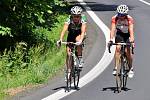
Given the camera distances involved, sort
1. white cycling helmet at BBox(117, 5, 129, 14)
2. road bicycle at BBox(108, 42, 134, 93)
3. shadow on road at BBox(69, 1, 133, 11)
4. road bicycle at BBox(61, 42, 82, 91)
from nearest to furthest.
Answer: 1. white cycling helmet at BBox(117, 5, 129, 14)
2. road bicycle at BBox(108, 42, 134, 93)
3. road bicycle at BBox(61, 42, 82, 91)
4. shadow on road at BBox(69, 1, 133, 11)

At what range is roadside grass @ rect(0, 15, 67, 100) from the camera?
14.2 m

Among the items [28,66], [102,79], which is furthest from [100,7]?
[102,79]

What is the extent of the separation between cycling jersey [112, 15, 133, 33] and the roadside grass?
2527 millimetres

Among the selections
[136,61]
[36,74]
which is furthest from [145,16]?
[36,74]

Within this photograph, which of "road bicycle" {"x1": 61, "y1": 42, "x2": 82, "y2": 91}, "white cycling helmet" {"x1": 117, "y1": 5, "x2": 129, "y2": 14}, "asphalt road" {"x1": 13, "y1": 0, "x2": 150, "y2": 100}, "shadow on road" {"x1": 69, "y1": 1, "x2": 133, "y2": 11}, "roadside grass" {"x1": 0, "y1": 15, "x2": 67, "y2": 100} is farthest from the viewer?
"shadow on road" {"x1": 69, "y1": 1, "x2": 133, "y2": 11}

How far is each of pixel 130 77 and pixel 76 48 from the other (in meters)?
1.50

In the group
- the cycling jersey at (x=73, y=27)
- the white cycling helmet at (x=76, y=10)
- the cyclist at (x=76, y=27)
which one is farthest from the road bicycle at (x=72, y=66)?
the white cycling helmet at (x=76, y=10)

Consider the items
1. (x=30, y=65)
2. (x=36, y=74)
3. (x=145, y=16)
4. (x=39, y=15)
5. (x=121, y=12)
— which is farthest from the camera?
(x=145, y=16)

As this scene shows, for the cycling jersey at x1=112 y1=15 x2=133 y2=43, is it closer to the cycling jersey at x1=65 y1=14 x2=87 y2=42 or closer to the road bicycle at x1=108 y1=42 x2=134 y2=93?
the road bicycle at x1=108 y1=42 x2=134 y2=93

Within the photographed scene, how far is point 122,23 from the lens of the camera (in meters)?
13.1

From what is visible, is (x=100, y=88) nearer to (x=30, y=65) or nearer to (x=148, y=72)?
(x=148, y=72)

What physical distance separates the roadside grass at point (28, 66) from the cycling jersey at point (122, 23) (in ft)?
8.29

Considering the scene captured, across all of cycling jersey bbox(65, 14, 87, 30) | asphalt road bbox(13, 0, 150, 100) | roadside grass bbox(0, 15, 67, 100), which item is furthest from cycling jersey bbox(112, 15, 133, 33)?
roadside grass bbox(0, 15, 67, 100)

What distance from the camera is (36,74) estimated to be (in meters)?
14.7
